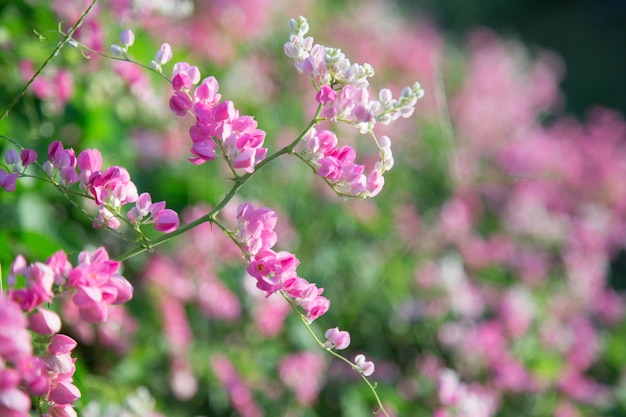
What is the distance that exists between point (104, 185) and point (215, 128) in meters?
0.11

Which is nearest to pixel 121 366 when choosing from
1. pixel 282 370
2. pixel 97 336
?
pixel 97 336

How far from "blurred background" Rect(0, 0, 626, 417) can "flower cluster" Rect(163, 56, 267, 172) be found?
0.40 feet

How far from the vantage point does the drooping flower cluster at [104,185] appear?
632 mm

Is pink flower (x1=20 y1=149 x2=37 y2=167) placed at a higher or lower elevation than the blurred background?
higher

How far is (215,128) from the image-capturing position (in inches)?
25.5

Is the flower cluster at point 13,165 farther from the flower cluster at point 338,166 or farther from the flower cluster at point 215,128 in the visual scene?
the flower cluster at point 338,166

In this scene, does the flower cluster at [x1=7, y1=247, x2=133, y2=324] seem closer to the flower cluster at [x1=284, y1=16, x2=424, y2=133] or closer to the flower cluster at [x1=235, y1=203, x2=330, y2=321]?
the flower cluster at [x1=235, y1=203, x2=330, y2=321]

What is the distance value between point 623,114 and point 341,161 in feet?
15.4

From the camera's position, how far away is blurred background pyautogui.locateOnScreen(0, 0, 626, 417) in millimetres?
1235

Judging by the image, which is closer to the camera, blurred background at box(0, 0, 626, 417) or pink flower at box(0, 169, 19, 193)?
pink flower at box(0, 169, 19, 193)

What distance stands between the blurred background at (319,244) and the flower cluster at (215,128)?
0.40 feet

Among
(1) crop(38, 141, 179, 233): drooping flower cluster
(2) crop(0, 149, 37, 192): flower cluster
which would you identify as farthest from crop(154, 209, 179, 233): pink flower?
(2) crop(0, 149, 37, 192): flower cluster

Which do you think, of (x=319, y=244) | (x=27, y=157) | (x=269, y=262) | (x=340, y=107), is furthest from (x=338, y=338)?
(x=319, y=244)

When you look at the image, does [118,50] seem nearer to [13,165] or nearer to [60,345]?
[13,165]
